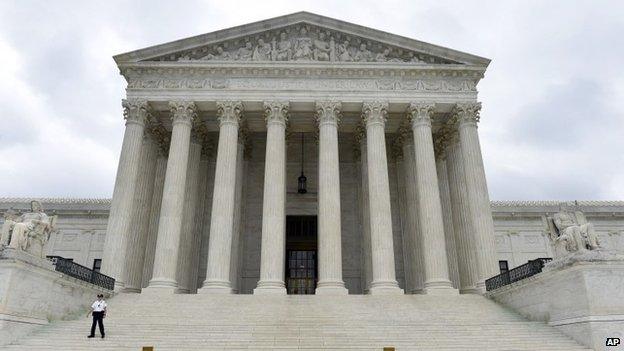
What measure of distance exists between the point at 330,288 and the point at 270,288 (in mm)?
3217

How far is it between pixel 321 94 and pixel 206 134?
9612 mm

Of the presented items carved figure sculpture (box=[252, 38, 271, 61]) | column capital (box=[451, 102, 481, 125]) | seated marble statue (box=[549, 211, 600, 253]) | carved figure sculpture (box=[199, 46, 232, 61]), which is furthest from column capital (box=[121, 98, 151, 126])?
seated marble statue (box=[549, 211, 600, 253])

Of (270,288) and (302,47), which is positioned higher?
(302,47)

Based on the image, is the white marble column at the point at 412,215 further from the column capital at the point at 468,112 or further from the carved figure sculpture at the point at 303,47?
the carved figure sculpture at the point at 303,47

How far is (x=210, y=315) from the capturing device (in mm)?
19453

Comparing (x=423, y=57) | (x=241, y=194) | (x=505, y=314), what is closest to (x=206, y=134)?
(x=241, y=194)

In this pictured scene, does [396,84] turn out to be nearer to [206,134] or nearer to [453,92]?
[453,92]

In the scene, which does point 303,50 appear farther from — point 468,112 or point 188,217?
point 188,217

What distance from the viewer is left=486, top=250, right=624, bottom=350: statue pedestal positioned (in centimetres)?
1532

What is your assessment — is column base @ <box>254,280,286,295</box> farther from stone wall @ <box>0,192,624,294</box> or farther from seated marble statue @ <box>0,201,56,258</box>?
seated marble statue @ <box>0,201,56,258</box>

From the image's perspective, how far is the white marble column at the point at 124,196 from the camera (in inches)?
988

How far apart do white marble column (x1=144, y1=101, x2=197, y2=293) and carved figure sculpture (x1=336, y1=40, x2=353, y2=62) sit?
398 inches

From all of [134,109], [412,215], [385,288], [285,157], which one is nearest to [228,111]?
[285,157]

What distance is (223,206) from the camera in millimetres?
26203
